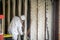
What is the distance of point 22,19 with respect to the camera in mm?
4438

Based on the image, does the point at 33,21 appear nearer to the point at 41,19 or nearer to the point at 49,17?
the point at 41,19

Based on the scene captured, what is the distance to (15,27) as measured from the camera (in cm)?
434

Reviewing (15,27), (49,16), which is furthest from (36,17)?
(15,27)

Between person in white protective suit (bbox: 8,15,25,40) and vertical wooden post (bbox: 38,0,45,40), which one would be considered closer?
person in white protective suit (bbox: 8,15,25,40)

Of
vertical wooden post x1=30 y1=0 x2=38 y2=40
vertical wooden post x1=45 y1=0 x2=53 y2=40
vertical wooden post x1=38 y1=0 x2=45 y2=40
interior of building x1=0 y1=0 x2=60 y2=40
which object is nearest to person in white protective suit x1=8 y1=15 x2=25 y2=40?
interior of building x1=0 y1=0 x2=60 y2=40

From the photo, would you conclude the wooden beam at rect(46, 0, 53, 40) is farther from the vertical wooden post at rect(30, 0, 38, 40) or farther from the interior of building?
the vertical wooden post at rect(30, 0, 38, 40)

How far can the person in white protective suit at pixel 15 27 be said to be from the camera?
4336 millimetres

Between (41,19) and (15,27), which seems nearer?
(15,27)

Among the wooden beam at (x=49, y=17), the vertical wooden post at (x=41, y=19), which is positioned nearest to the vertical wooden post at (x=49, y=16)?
the wooden beam at (x=49, y=17)

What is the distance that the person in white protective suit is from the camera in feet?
14.2

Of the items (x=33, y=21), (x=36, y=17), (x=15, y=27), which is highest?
(x=36, y=17)

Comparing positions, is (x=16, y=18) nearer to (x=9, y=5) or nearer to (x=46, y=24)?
(x=9, y=5)

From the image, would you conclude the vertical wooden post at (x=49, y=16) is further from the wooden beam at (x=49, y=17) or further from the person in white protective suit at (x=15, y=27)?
the person in white protective suit at (x=15, y=27)

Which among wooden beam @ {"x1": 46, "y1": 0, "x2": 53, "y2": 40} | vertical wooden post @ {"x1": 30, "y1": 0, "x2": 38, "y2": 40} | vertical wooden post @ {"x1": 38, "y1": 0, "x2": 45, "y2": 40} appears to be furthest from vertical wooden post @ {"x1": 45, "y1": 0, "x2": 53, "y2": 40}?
vertical wooden post @ {"x1": 30, "y1": 0, "x2": 38, "y2": 40}
